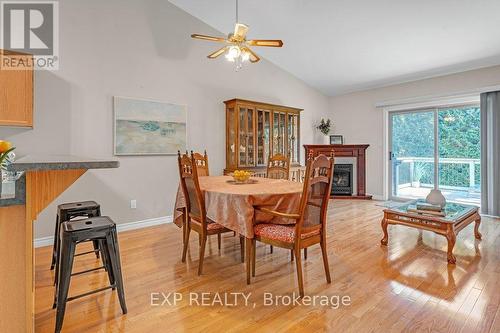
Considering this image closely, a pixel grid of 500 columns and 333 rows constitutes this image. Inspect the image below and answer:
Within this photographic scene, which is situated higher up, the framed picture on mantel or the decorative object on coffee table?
the framed picture on mantel

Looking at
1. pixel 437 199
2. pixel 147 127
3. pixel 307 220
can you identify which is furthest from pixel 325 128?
pixel 307 220

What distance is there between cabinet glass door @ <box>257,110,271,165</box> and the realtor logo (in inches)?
118

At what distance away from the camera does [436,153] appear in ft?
17.2

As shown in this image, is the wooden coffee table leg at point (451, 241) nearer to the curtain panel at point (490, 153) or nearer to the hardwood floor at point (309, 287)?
the hardwood floor at point (309, 287)

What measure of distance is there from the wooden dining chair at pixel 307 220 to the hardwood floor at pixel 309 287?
1.08ft

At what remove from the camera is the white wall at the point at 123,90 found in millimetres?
3172

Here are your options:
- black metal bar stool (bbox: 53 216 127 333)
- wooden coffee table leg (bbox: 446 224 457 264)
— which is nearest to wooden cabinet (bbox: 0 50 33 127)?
black metal bar stool (bbox: 53 216 127 333)

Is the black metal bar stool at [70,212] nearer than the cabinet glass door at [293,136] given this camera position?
Yes

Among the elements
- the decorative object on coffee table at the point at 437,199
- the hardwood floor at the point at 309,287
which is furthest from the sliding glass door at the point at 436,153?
the decorative object on coffee table at the point at 437,199

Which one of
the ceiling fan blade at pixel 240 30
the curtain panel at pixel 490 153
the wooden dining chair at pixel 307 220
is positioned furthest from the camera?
the curtain panel at pixel 490 153

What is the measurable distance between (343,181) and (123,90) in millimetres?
4841

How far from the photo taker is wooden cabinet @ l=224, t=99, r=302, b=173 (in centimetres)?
454

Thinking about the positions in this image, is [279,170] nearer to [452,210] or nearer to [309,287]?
[309,287]

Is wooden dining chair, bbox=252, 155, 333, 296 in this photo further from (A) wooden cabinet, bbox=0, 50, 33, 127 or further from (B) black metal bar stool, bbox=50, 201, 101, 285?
(A) wooden cabinet, bbox=0, 50, 33, 127
